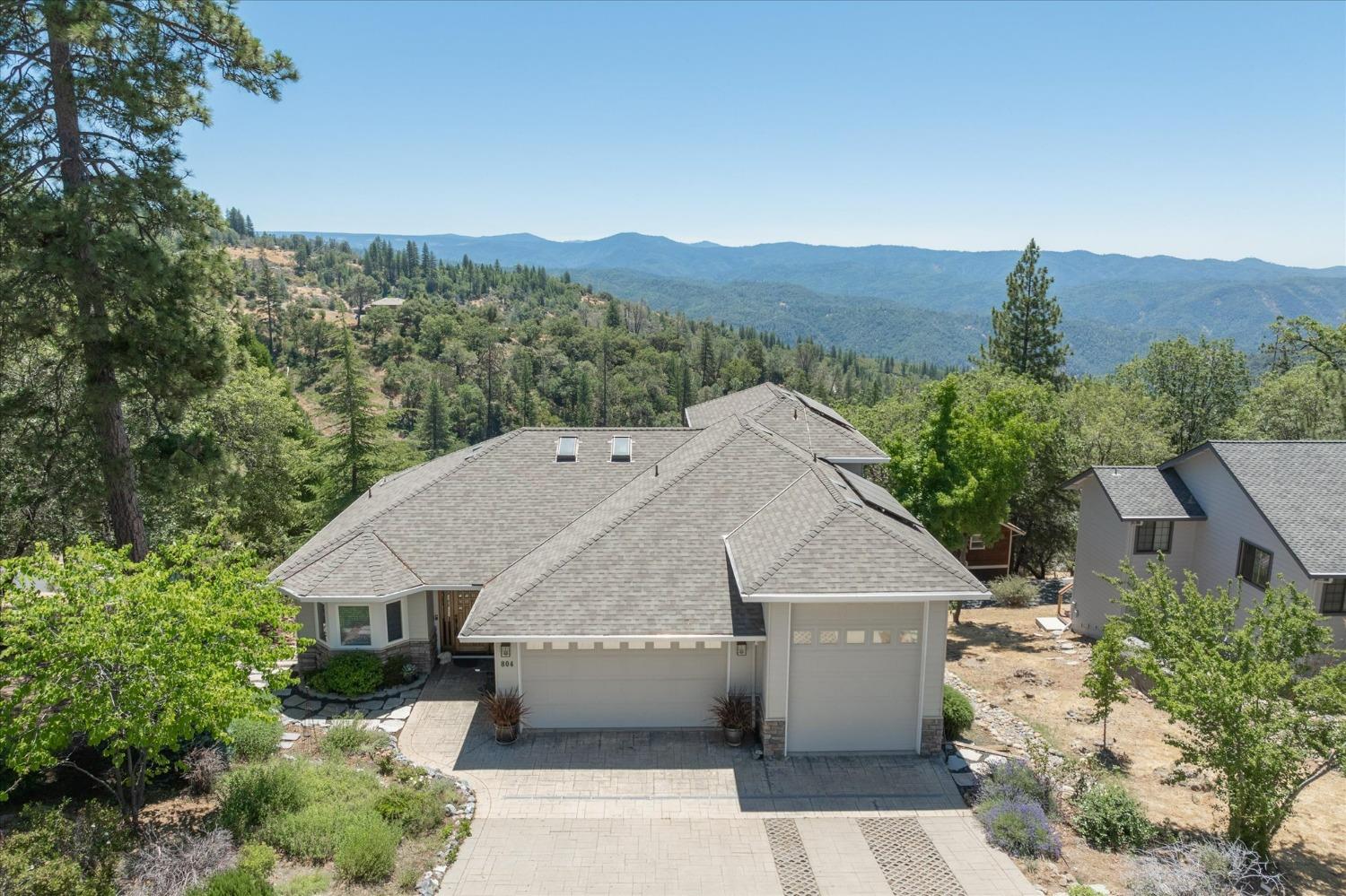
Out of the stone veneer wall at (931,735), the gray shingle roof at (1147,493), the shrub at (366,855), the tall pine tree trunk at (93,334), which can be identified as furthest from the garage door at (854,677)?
the tall pine tree trunk at (93,334)

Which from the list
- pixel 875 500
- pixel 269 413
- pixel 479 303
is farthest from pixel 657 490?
pixel 479 303

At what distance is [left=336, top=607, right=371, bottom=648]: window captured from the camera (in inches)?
714

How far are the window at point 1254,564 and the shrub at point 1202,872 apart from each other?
34.3 feet

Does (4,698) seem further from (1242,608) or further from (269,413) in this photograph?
(1242,608)

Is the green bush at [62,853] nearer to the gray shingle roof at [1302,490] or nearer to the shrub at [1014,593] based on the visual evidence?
the gray shingle roof at [1302,490]

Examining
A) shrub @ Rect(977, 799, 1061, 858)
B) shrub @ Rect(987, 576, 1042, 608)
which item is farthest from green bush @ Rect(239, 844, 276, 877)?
shrub @ Rect(987, 576, 1042, 608)

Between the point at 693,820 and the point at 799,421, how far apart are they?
47.9ft

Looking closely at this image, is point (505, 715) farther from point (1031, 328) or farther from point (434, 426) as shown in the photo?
point (434, 426)

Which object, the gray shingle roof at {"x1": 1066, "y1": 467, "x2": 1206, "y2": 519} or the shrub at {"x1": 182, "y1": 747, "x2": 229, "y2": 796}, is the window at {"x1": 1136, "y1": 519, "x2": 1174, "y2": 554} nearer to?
the gray shingle roof at {"x1": 1066, "y1": 467, "x2": 1206, "y2": 519}

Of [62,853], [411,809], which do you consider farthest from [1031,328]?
[62,853]

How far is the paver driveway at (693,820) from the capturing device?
11852mm

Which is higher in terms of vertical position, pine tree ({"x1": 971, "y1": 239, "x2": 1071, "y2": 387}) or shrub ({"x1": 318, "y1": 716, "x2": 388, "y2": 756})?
pine tree ({"x1": 971, "y1": 239, "x2": 1071, "y2": 387})

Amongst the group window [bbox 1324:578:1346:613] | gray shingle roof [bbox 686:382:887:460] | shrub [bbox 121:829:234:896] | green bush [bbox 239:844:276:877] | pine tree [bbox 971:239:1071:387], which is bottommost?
green bush [bbox 239:844:276:877]

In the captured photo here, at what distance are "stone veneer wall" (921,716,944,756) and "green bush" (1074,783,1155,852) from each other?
9.04ft
